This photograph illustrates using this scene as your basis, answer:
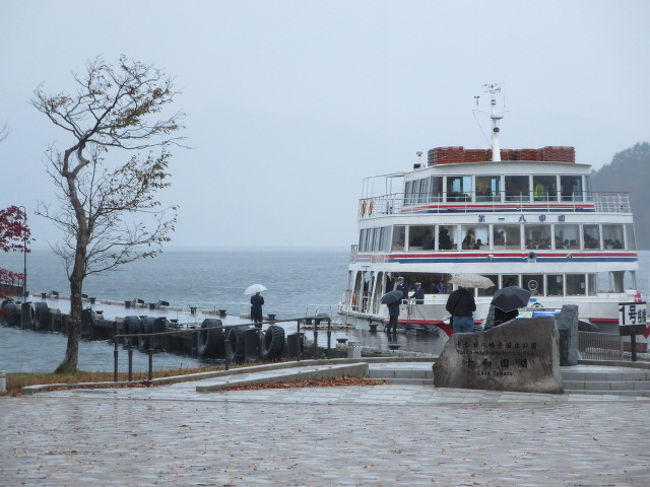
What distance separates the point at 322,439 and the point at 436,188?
27265mm

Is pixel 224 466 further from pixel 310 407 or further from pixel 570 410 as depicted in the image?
pixel 570 410

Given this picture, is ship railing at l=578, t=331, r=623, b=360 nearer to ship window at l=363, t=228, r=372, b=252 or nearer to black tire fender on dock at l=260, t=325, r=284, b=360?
black tire fender on dock at l=260, t=325, r=284, b=360

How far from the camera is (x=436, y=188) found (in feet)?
129

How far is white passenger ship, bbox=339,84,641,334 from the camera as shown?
3731cm

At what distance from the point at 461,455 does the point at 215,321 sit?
31245 millimetres

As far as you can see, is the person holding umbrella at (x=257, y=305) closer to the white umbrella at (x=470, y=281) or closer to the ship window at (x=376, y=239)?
the ship window at (x=376, y=239)

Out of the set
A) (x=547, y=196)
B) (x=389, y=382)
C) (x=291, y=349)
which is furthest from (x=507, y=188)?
(x=389, y=382)

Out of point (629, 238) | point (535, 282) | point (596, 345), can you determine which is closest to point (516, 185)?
point (535, 282)

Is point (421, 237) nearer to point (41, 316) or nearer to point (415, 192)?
point (415, 192)

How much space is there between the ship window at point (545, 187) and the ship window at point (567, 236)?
1.35 m

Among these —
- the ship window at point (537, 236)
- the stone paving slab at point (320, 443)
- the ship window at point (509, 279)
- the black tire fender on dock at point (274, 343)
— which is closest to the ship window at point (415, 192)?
the ship window at point (537, 236)

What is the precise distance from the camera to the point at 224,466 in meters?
10.9

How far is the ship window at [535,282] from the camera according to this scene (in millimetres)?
37438

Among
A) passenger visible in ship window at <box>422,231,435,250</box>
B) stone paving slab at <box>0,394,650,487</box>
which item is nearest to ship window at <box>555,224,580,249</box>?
passenger visible in ship window at <box>422,231,435,250</box>
